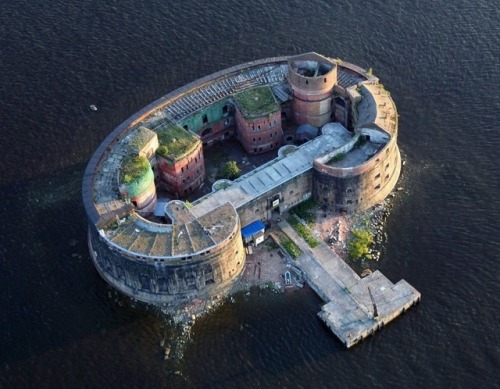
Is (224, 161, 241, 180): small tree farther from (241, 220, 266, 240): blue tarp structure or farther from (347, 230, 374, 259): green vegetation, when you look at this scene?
(347, 230, 374, 259): green vegetation

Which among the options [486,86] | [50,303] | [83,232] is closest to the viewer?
[50,303]

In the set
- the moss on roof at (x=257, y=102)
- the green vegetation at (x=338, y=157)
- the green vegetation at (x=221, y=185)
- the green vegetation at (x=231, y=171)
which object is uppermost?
the moss on roof at (x=257, y=102)

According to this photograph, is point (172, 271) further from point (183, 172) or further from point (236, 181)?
point (183, 172)

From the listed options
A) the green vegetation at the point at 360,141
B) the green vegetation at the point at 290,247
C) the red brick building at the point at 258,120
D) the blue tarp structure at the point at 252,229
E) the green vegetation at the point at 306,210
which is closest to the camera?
the green vegetation at the point at 290,247

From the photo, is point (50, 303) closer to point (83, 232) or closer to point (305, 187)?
point (83, 232)

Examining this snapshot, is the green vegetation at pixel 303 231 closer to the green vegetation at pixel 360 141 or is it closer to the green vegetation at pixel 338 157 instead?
the green vegetation at pixel 338 157

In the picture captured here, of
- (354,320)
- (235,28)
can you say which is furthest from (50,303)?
(235,28)

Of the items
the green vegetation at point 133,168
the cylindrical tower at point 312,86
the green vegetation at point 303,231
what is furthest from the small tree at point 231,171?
the cylindrical tower at point 312,86
